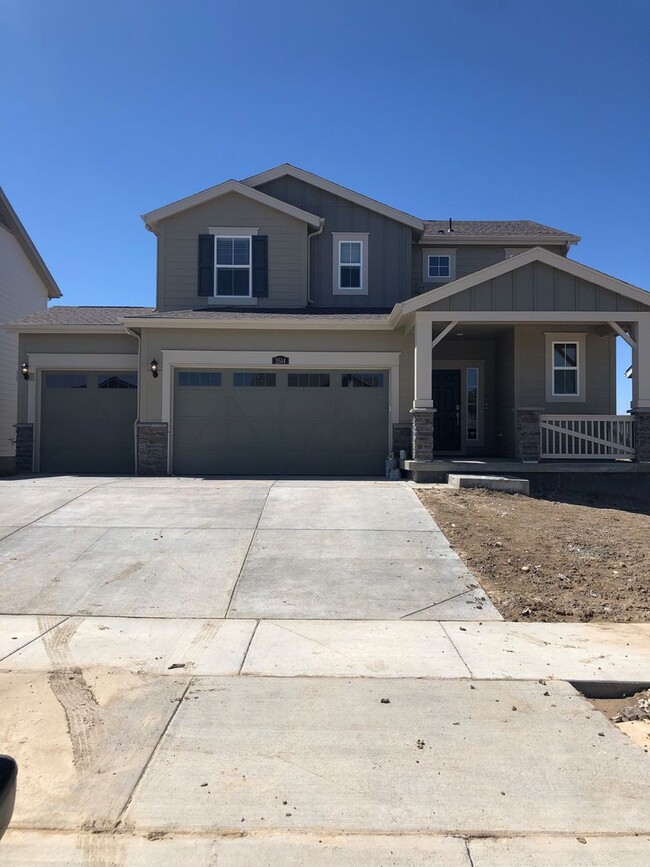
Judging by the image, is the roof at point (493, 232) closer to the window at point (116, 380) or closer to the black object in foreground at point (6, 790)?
the window at point (116, 380)

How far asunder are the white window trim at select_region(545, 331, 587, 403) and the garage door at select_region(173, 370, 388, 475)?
12.4ft

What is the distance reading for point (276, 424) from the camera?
14578mm

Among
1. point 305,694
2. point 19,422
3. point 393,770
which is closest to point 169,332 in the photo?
point 19,422

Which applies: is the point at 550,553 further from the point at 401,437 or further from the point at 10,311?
the point at 10,311

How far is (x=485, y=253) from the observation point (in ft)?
57.4

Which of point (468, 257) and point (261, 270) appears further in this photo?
point (468, 257)

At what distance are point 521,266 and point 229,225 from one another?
7.26 metres

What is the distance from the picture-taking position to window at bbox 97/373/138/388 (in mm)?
15250

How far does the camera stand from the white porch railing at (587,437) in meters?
13.4

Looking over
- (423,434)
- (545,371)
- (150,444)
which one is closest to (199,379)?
(150,444)

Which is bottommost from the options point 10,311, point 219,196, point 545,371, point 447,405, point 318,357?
point 447,405

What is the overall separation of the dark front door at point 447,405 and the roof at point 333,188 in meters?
3.84

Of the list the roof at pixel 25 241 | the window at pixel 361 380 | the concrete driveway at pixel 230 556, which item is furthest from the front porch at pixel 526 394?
the roof at pixel 25 241

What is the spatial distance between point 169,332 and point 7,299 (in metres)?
8.41
